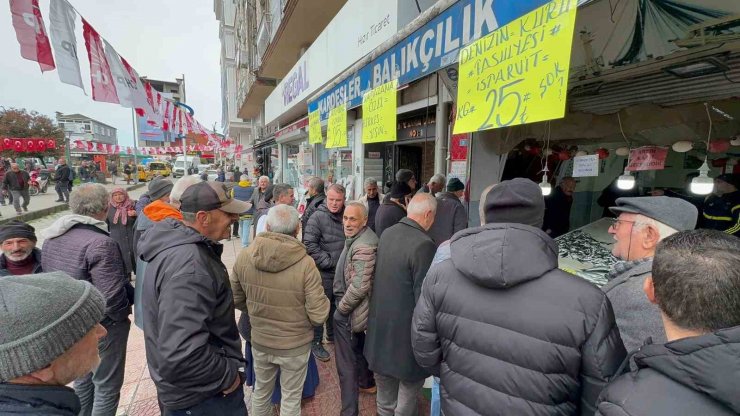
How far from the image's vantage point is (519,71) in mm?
1834

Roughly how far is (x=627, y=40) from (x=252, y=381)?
441 centimetres

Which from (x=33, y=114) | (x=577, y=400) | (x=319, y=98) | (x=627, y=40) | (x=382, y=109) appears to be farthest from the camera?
(x=33, y=114)

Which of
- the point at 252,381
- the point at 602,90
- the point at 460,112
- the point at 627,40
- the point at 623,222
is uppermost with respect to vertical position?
the point at 627,40

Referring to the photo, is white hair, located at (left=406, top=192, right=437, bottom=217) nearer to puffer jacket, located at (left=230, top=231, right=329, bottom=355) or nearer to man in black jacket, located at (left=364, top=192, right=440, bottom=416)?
man in black jacket, located at (left=364, top=192, right=440, bottom=416)

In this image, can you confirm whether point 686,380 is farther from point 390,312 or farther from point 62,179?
point 62,179

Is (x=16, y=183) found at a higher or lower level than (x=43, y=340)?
lower

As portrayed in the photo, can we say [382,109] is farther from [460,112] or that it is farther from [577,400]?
[577,400]

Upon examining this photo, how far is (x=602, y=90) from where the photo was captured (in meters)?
3.53

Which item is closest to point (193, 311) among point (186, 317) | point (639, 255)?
point (186, 317)

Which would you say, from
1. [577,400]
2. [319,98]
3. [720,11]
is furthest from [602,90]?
[319,98]

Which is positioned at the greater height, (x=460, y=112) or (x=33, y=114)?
(x=33, y=114)

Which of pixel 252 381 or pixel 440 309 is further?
pixel 252 381

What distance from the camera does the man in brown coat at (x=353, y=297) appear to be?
8.13 feet

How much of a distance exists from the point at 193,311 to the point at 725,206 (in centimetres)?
585
